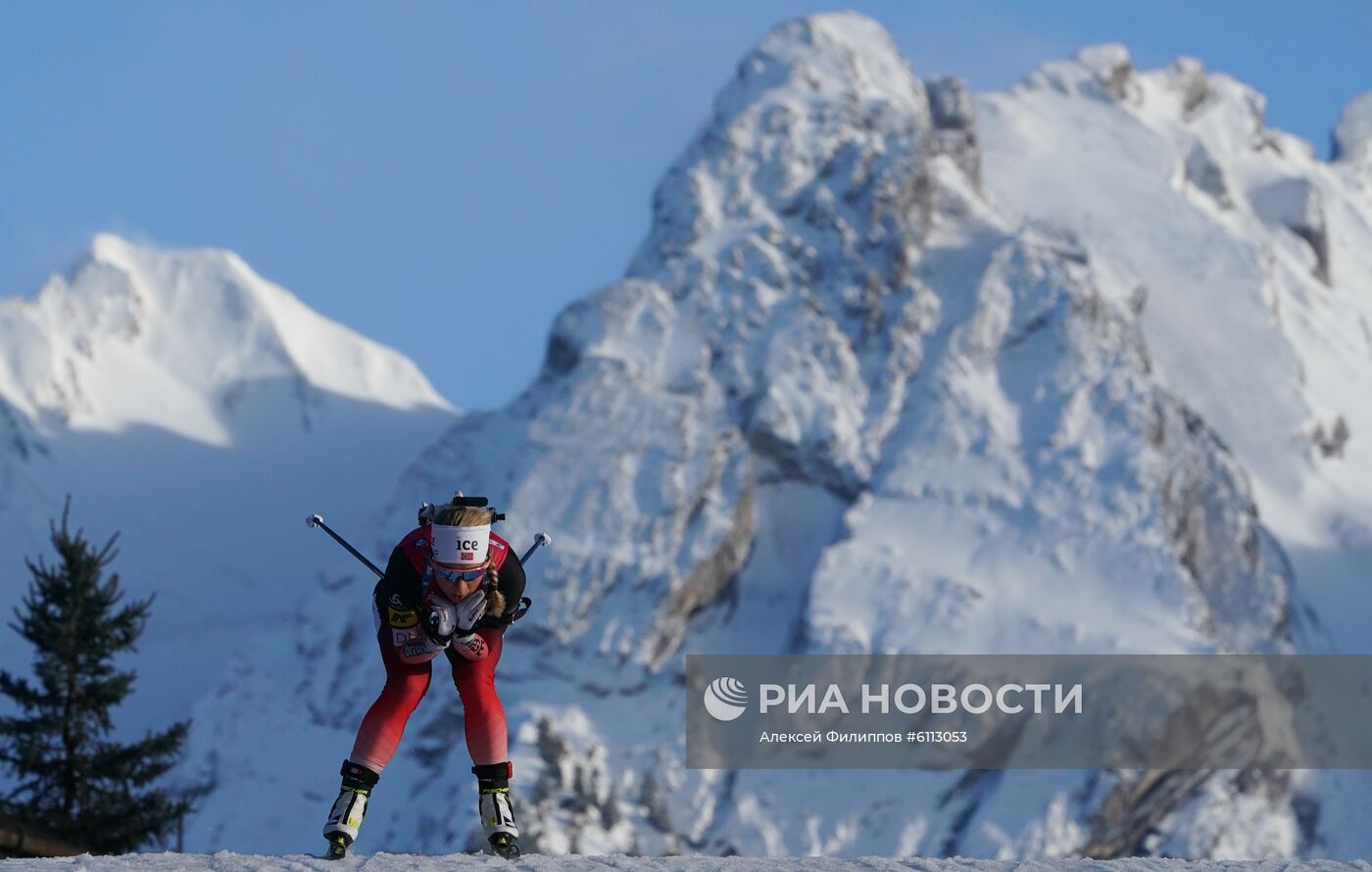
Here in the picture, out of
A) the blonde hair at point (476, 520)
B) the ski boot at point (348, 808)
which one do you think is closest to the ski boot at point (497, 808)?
the ski boot at point (348, 808)

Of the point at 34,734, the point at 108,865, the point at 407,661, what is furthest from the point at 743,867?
the point at 34,734

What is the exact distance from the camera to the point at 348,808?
19984 millimetres

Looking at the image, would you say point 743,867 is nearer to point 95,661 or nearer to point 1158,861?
point 1158,861

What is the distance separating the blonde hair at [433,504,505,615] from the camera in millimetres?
19797

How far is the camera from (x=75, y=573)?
3700 centimetres

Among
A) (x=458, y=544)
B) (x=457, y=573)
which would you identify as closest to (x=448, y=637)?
(x=457, y=573)

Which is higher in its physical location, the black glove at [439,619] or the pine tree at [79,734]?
the pine tree at [79,734]

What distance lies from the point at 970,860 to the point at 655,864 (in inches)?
125

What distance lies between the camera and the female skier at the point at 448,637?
19797 mm

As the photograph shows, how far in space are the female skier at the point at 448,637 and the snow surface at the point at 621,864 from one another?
0.57m

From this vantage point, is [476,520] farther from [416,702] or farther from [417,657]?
[416,702]

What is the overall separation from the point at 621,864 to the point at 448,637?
254cm

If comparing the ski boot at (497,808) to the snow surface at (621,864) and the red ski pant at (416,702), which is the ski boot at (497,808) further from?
the snow surface at (621,864)

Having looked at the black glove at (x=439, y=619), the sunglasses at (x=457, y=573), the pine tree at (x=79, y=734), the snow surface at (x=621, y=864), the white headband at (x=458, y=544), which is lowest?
the snow surface at (x=621, y=864)
